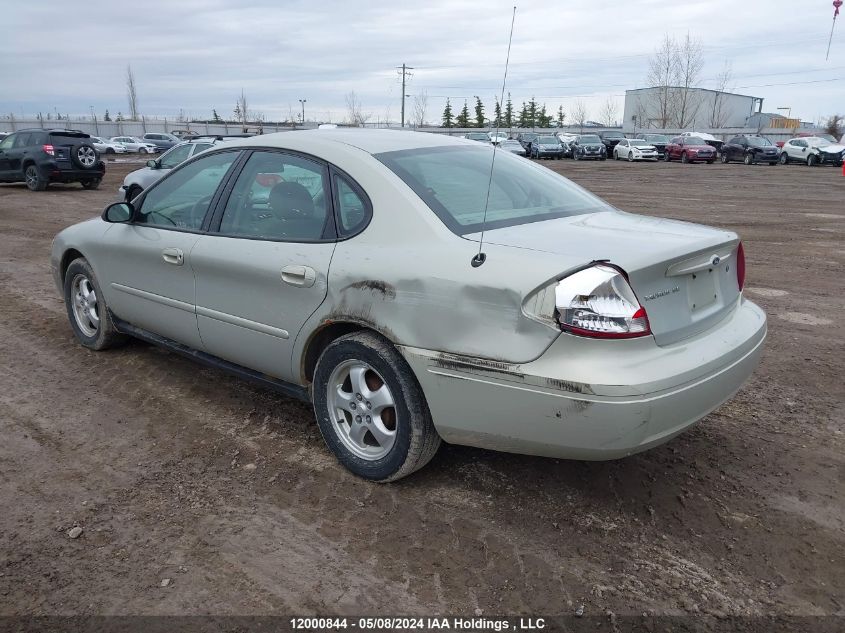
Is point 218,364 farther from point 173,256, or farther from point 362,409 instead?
point 362,409

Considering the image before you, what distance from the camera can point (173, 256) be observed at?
405 centimetres

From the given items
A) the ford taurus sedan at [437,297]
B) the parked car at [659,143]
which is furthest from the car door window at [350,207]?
the parked car at [659,143]

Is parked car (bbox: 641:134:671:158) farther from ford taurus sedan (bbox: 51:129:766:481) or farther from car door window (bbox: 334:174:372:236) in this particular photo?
car door window (bbox: 334:174:372:236)

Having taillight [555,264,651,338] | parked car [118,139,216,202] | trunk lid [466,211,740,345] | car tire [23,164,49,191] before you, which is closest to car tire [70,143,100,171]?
car tire [23,164,49,191]

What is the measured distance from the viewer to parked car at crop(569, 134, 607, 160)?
41.7m

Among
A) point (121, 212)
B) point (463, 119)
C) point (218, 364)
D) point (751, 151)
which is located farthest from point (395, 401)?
point (463, 119)

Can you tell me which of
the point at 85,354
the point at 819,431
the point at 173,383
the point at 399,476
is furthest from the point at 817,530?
the point at 85,354

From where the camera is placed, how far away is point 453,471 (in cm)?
340

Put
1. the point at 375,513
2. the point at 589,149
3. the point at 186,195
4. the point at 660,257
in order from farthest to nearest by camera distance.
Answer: the point at 589,149 < the point at 186,195 < the point at 375,513 < the point at 660,257

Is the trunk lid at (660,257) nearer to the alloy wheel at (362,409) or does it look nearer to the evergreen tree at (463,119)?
the alloy wheel at (362,409)

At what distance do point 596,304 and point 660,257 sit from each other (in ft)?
1.28

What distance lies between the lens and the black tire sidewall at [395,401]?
3041mm

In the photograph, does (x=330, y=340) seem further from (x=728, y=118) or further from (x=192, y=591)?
(x=728, y=118)

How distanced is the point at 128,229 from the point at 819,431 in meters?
4.35
